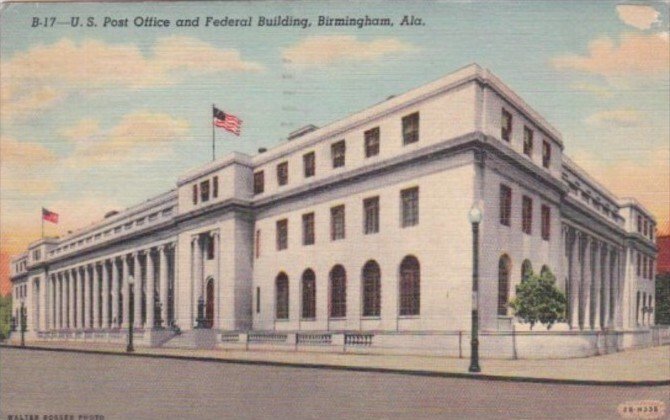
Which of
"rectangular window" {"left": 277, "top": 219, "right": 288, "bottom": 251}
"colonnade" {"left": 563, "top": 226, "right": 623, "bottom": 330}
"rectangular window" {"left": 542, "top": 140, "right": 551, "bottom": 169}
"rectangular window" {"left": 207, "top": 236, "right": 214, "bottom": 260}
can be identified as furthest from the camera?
"rectangular window" {"left": 207, "top": 236, "right": 214, "bottom": 260}

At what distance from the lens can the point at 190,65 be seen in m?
12.0

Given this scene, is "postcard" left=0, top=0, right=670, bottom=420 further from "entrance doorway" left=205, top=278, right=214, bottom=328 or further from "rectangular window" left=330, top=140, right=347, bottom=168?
"entrance doorway" left=205, top=278, right=214, bottom=328

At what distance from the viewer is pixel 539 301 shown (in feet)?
59.5

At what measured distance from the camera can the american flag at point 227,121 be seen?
40.6 ft

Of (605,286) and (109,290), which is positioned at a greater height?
(605,286)

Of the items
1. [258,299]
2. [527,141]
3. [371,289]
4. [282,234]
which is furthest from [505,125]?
[258,299]

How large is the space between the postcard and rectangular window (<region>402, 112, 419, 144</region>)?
130 millimetres

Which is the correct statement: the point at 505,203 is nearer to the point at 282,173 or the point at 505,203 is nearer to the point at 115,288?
the point at 282,173

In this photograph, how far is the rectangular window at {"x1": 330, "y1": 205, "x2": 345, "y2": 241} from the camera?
928 inches

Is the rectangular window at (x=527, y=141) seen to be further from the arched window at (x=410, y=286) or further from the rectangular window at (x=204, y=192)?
the rectangular window at (x=204, y=192)

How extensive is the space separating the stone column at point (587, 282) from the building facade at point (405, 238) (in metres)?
0.09

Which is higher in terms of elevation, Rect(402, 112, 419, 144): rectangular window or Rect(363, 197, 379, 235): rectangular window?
Rect(402, 112, 419, 144): rectangular window

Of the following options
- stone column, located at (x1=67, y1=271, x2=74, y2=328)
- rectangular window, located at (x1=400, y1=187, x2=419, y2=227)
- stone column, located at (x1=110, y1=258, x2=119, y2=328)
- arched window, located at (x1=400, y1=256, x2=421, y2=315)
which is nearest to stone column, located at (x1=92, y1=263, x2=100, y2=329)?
stone column, located at (x1=110, y1=258, x2=119, y2=328)

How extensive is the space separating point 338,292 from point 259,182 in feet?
20.3
